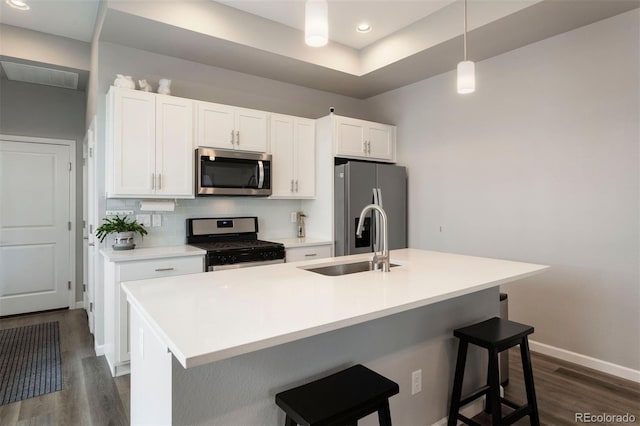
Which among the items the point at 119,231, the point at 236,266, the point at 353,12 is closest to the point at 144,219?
the point at 119,231

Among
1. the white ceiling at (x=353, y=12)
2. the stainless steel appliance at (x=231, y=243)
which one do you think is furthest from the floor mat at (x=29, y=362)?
the white ceiling at (x=353, y=12)

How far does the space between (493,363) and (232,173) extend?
8.73 feet

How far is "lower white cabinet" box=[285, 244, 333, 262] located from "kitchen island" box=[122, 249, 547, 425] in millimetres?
1373

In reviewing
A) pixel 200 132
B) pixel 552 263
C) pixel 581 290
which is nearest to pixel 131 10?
pixel 200 132

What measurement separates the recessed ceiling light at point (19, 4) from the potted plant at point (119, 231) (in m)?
1.89

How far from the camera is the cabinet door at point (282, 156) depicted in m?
3.87

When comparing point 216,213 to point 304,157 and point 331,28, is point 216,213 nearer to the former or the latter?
point 304,157

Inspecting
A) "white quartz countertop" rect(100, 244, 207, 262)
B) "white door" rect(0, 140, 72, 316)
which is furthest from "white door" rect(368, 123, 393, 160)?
"white door" rect(0, 140, 72, 316)

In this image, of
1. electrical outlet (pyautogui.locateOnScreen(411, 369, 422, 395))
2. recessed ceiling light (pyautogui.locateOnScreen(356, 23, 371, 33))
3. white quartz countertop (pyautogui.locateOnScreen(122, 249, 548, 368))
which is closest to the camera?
white quartz countertop (pyautogui.locateOnScreen(122, 249, 548, 368))

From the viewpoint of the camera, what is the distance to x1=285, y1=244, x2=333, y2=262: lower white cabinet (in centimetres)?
365

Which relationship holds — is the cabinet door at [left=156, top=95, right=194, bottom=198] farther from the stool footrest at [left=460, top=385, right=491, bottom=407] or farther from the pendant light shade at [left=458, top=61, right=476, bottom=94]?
the stool footrest at [left=460, top=385, right=491, bottom=407]

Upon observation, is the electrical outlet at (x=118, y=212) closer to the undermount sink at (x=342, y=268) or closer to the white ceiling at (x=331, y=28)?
the white ceiling at (x=331, y=28)

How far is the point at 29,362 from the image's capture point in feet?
10.0

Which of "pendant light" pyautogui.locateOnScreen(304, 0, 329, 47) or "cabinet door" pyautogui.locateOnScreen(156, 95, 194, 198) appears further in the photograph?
"cabinet door" pyautogui.locateOnScreen(156, 95, 194, 198)
